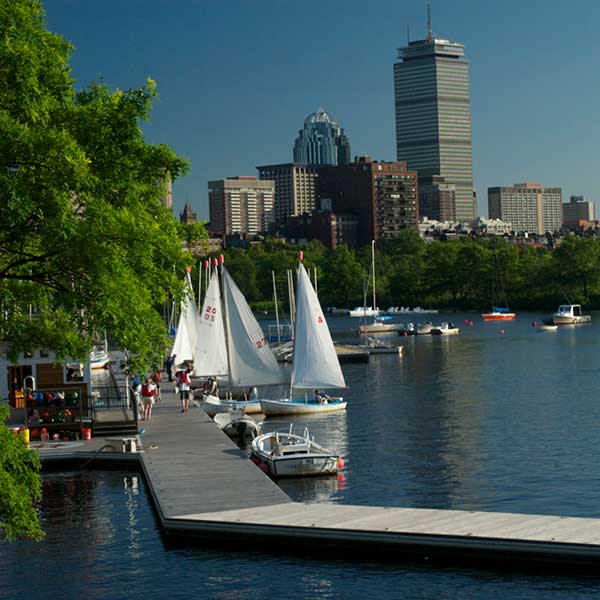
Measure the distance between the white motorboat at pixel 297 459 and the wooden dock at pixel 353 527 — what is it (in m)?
3.14

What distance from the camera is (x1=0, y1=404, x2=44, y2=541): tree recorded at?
18033 mm

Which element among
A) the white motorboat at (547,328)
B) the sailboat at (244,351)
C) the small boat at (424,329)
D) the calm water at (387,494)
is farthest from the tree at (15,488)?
the white motorboat at (547,328)

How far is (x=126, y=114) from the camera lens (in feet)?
66.5

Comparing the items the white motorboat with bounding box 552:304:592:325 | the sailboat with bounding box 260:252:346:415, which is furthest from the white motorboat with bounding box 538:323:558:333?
the sailboat with bounding box 260:252:346:415

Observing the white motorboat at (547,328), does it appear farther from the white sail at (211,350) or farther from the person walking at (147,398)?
the person walking at (147,398)

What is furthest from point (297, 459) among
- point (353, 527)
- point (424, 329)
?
point (424, 329)

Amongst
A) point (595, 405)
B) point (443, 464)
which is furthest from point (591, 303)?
point (443, 464)

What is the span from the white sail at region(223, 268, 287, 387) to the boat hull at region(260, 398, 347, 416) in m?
1.04

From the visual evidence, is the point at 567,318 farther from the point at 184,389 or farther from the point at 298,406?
the point at 184,389

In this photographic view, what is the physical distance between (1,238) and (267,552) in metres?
11.1

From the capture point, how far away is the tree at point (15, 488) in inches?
710

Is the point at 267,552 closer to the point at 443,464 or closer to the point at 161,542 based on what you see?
the point at 161,542

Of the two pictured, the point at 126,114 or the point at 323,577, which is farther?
the point at 323,577

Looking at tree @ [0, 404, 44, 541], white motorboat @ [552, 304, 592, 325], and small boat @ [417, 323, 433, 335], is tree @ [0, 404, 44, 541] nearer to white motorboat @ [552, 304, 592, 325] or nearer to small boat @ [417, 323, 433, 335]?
small boat @ [417, 323, 433, 335]
